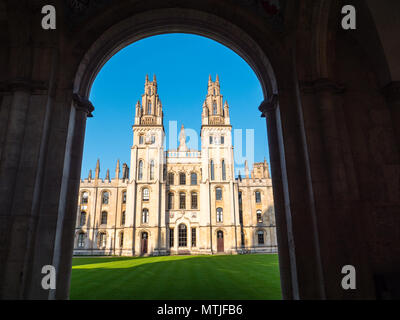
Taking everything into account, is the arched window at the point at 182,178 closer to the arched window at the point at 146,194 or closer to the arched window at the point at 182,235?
the arched window at the point at 146,194

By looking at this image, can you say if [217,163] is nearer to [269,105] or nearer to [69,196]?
[269,105]

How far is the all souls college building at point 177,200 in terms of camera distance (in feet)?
125

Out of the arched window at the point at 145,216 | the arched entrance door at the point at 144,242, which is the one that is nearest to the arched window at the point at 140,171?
the arched window at the point at 145,216

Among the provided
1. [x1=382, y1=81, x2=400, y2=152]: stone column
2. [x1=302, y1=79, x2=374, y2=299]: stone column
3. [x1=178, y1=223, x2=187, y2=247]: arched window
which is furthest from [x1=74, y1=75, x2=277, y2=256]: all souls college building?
[x1=382, y1=81, x2=400, y2=152]: stone column

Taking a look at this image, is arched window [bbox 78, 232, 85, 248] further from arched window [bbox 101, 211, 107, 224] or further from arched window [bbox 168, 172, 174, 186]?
arched window [bbox 168, 172, 174, 186]

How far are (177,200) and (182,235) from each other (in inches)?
217

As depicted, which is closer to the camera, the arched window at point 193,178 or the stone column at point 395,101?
the stone column at point 395,101

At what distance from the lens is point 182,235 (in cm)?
3894

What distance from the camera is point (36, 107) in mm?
5445

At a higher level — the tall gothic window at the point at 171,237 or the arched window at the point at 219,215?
the arched window at the point at 219,215

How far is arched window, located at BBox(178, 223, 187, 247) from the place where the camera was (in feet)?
126

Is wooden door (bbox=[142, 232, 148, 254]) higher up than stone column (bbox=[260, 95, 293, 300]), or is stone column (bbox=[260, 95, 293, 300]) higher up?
stone column (bbox=[260, 95, 293, 300])

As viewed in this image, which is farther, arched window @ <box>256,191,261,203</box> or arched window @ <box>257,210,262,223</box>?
arched window @ <box>256,191,261,203</box>
